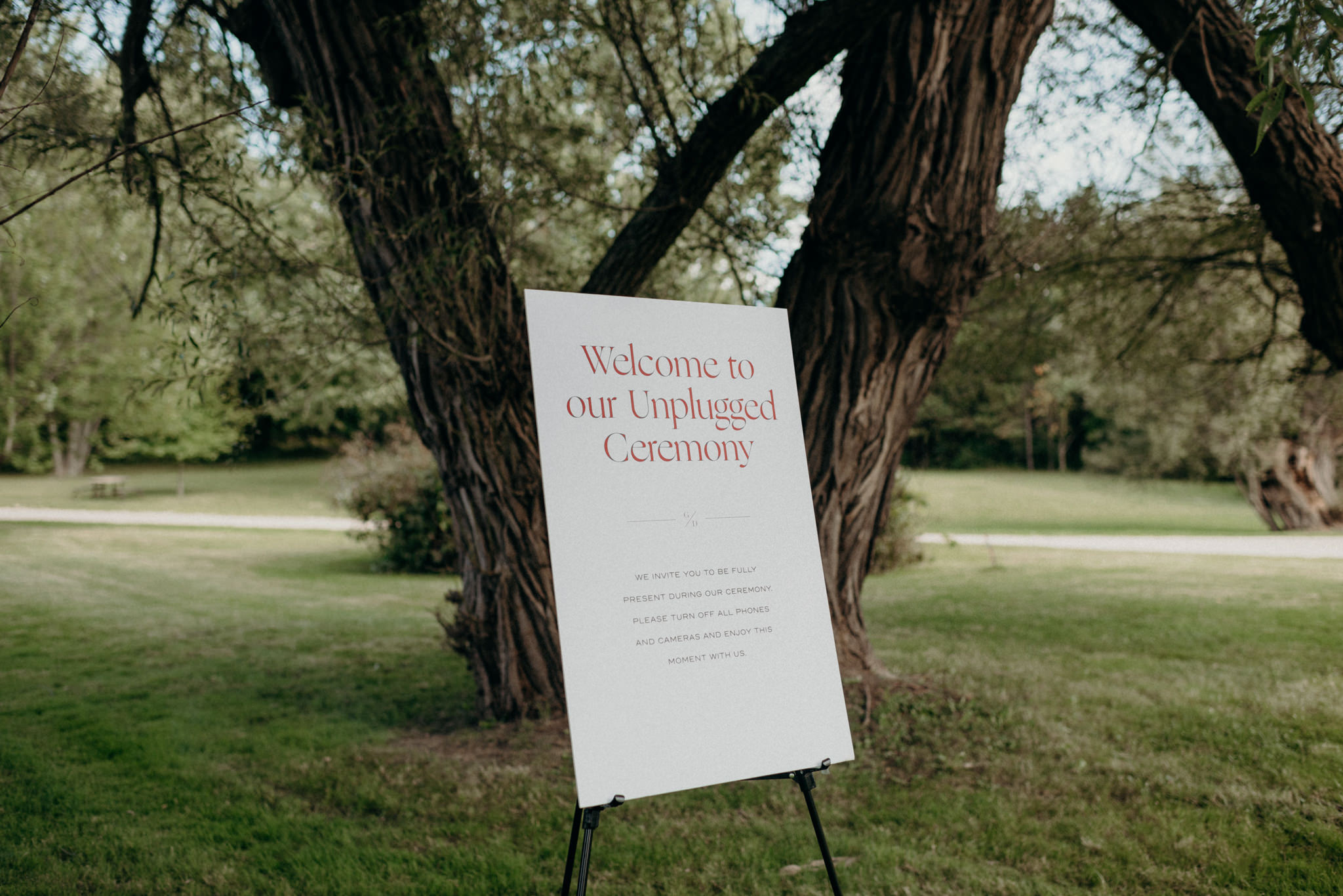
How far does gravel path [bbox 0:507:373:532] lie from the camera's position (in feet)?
62.3

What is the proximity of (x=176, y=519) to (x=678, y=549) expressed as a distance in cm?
2184

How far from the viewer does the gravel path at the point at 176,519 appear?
18984 millimetres

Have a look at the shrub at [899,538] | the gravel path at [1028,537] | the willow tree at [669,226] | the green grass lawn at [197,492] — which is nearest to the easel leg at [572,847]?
the willow tree at [669,226]

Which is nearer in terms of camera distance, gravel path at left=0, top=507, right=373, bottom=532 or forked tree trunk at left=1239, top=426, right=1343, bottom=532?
gravel path at left=0, top=507, right=373, bottom=532

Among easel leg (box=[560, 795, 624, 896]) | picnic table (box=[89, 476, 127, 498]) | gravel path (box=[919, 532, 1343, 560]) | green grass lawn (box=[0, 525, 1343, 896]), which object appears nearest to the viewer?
easel leg (box=[560, 795, 624, 896])

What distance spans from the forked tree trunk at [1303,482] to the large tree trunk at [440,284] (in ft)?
69.2

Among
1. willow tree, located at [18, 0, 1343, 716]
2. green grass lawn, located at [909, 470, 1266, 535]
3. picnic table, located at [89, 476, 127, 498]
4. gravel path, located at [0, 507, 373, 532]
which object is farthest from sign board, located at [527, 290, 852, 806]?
picnic table, located at [89, 476, 127, 498]

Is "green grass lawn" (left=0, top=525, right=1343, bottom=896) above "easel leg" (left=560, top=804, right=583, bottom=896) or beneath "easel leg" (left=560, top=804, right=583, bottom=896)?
beneath

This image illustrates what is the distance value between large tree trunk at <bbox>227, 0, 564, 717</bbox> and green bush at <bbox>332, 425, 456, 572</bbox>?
7.45m

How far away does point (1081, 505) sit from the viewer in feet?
94.9

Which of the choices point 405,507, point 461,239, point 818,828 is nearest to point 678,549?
point 818,828

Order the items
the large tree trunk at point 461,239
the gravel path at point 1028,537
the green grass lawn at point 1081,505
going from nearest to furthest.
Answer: the large tree trunk at point 461,239 < the gravel path at point 1028,537 < the green grass lawn at point 1081,505

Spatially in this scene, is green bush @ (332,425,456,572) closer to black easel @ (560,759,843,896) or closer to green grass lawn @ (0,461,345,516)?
green grass lawn @ (0,461,345,516)

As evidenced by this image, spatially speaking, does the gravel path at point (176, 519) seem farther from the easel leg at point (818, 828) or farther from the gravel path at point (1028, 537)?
the easel leg at point (818, 828)
